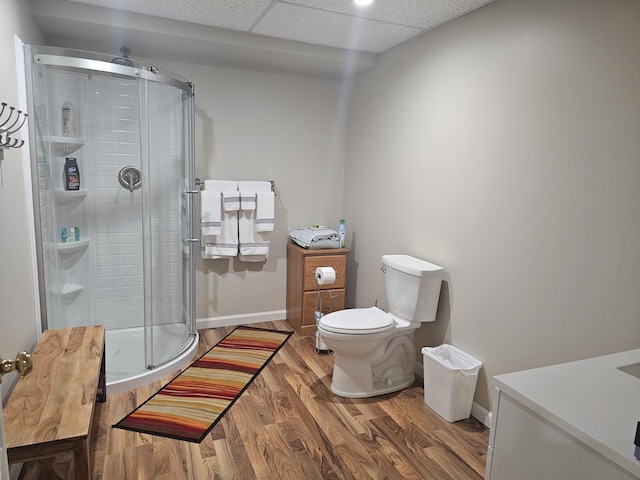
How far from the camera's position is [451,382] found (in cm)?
244

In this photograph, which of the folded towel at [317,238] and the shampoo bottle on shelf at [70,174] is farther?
the folded towel at [317,238]

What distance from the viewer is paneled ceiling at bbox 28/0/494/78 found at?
2.51 meters

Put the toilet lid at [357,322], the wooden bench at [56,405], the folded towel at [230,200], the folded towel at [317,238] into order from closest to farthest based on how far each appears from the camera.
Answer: the wooden bench at [56,405], the toilet lid at [357,322], the folded towel at [230,200], the folded towel at [317,238]

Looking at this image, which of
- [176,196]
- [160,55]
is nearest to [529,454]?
[176,196]

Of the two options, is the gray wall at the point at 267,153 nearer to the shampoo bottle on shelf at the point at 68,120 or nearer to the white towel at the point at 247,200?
the white towel at the point at 247,200

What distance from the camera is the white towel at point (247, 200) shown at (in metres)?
3.55

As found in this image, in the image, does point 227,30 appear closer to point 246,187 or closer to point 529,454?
point 246,187

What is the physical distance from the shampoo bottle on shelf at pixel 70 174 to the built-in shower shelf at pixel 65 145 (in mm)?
50

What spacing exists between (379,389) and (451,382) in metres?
0.53

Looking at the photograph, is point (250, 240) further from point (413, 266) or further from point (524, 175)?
point (524, 175)

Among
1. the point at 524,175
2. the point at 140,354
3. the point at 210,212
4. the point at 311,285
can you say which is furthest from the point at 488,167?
the point at 140,354

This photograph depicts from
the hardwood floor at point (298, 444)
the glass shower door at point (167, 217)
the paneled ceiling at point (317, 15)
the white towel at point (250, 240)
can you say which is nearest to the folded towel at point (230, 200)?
the white towel at point (250, 240)

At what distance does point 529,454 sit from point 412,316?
5.11ft

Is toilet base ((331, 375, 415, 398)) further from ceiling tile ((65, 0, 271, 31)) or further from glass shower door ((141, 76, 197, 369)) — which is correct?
ceiling tile ((65, 0, 271, 31))
